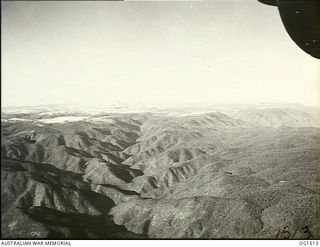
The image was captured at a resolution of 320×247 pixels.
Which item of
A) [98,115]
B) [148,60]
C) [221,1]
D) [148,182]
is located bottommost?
[148,182]

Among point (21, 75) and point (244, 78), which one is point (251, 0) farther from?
point (21, 75)

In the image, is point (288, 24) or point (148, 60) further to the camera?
point (148, 60)

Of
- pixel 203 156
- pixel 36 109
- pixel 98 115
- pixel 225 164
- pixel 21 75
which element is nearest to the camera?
pixel 21 75

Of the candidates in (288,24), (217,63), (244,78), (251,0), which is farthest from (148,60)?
(288,24)

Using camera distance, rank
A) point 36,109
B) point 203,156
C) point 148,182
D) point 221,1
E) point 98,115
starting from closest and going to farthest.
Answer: point 221,1 → point 36,109 → point 98,115 → point 148,182 → point 203,156

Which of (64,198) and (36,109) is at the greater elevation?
(36,109)

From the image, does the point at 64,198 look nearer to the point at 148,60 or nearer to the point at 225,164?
the point at 148,60
